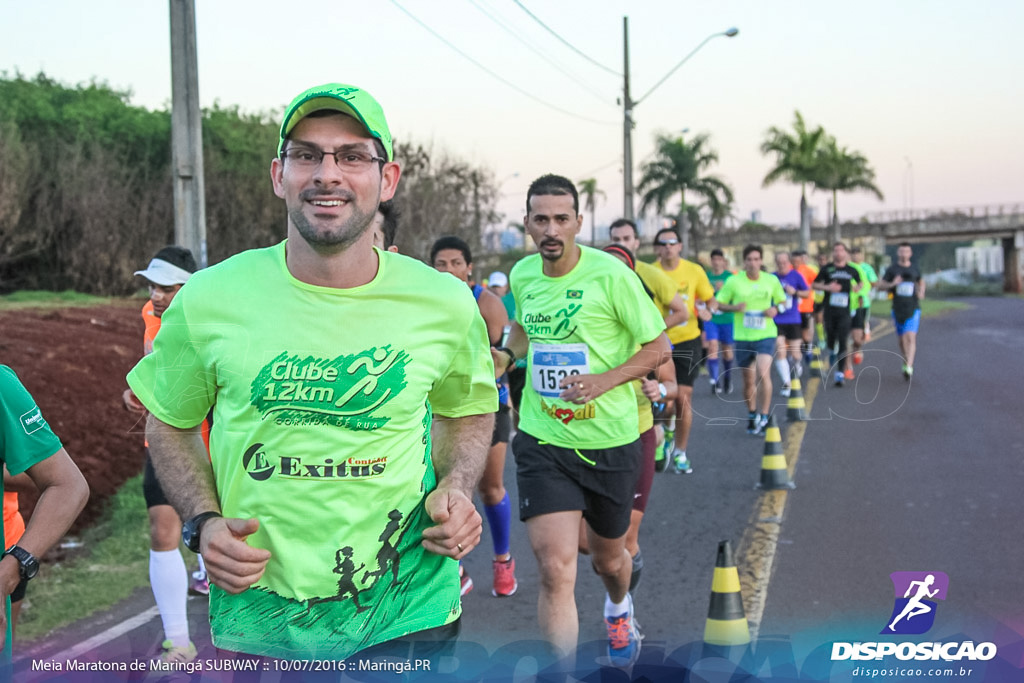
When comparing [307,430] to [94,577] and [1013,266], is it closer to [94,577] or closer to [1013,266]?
[94,577]

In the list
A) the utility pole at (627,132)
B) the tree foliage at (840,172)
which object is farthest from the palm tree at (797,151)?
the utility pole at (627,132)

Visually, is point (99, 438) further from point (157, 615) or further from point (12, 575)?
point (12, 575)

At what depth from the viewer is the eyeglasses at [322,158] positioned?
2455 millimetres

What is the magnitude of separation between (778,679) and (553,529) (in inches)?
44.7

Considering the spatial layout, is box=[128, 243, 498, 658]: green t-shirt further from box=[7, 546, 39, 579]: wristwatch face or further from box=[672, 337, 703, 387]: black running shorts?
box=[672, 337, 703, 387]: black running shorts

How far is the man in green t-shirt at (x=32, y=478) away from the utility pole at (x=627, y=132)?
21.7m

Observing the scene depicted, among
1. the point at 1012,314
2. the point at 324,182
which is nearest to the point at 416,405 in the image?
the point at 324,182

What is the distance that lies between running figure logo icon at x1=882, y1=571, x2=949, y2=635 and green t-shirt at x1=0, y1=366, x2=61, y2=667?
12.4 ft

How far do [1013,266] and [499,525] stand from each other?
6675 centimetres

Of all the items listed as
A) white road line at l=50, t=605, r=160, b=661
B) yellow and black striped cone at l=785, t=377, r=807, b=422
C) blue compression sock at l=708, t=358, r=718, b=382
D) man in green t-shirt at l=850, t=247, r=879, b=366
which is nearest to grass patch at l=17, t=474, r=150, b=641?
white road line at l=50, t=605, r=160, b=661

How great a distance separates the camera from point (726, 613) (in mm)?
4613

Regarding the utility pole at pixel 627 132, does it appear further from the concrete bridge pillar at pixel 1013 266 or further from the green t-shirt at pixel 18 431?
the concrete bridge pillar at pixel 1013 266

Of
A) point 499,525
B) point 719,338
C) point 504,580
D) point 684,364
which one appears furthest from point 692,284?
point 504,580

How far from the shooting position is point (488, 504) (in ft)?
19.9
